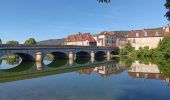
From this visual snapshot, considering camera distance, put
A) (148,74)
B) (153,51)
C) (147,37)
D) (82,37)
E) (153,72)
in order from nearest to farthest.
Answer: (148,74), (153,72), (153,51), (147,37), (82,37)

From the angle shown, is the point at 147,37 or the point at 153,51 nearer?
the point at 153,51

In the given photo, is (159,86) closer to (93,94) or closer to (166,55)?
(93,94)

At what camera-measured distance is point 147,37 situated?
78.3 metres

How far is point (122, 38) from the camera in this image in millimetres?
113125

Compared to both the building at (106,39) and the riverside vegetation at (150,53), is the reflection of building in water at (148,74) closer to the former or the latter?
the riverside vegetation at (150,53)

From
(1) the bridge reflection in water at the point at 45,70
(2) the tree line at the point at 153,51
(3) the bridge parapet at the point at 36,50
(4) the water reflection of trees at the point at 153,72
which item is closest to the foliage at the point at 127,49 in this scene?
(2) the tree line at the point at 153,51

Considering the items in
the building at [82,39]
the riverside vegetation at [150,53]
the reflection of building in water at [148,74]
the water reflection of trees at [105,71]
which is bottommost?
the water reflection of trees at [105,71]

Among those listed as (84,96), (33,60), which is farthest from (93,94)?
(33,60)

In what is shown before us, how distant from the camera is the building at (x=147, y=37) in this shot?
76750mm

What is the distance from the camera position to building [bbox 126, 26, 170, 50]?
76.8 metres

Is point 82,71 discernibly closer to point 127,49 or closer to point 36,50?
point 36,50

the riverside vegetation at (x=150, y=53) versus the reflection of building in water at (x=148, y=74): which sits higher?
the riverside vegetation at (x=150, y=53)

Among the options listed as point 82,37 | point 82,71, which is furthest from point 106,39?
point 82,71

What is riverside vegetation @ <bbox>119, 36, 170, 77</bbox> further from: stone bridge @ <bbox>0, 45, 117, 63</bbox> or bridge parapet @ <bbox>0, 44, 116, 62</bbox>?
A: bridge parapet @ <bbox>0, 44, 116, 62</bbox>
